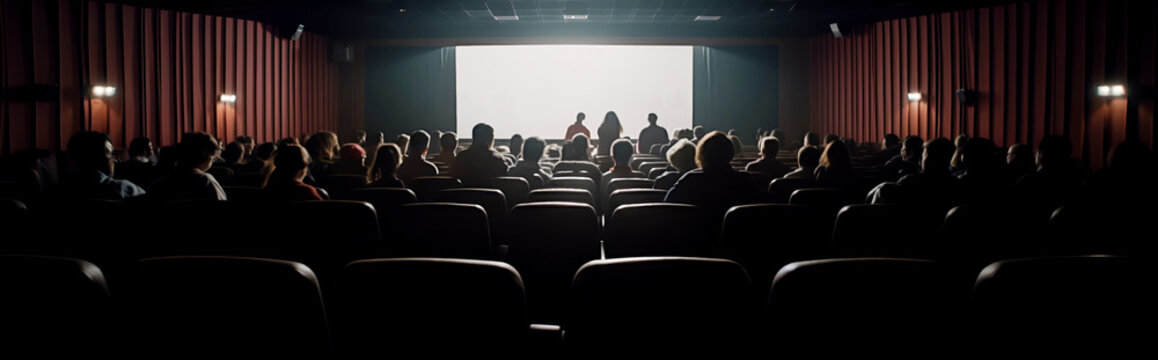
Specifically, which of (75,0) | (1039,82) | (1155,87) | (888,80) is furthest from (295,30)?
(1155,87)

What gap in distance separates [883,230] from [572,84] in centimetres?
1493

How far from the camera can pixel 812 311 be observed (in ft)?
4.98

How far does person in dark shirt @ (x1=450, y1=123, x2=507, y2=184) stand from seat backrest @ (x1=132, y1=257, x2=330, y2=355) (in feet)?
13.4

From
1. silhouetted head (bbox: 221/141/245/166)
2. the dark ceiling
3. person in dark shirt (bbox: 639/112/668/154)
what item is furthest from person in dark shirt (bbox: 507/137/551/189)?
the dark ceiling

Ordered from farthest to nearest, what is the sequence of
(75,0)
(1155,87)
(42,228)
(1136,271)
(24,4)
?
(75,0) < (24,4) < (1155,87) < (42,228) < (1136,271)

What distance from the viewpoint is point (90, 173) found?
3842 mm

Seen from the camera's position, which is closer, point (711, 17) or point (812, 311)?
point (812, 311)

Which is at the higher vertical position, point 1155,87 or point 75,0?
point 75,0

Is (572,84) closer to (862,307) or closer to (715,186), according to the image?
(715,186)

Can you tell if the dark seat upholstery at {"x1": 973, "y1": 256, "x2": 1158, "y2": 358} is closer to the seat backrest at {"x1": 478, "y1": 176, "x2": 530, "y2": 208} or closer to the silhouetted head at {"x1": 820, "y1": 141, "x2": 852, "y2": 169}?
the silhouetted head at {"x1": 820, "y1": 141, "x2": 852, "y2": 169}

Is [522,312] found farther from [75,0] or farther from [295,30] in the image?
[295,30]

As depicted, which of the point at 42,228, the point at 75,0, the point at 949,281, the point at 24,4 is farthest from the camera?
the point at 75,0

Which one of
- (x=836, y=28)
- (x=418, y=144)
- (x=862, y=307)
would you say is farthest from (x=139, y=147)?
(x=836, y=28)

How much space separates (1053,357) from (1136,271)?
209 millimetres
